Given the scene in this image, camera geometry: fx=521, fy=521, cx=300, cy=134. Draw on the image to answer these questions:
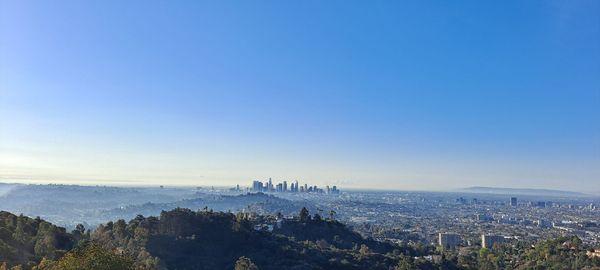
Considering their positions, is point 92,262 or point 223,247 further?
point 223,247

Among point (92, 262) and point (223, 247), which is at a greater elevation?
point (92, 262)

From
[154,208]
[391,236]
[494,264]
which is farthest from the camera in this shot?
[154,208]

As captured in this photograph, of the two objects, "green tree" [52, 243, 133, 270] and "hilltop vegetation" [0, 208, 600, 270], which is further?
"hilltop vegetation" [0, 208, 600, 270]

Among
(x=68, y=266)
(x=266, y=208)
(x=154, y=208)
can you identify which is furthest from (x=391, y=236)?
(x=154, y=208)

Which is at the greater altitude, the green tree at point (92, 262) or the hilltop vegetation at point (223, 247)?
the green tree at point (92, 262)

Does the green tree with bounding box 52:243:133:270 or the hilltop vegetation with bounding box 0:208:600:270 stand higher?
the green tree with bounding box 52:243:133:270

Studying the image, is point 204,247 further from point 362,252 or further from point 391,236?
point 391,236

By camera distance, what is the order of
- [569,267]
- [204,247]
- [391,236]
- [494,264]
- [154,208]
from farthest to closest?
[154,208]
[391,236]
[494,264]
[569,267]
[204,247]

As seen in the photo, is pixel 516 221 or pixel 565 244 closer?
pixel 565 244

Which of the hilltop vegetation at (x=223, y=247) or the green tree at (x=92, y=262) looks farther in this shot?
the hilltop vegetation at (x=223, y=247)

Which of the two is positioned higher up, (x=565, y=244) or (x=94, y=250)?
(x=94, y=250)
